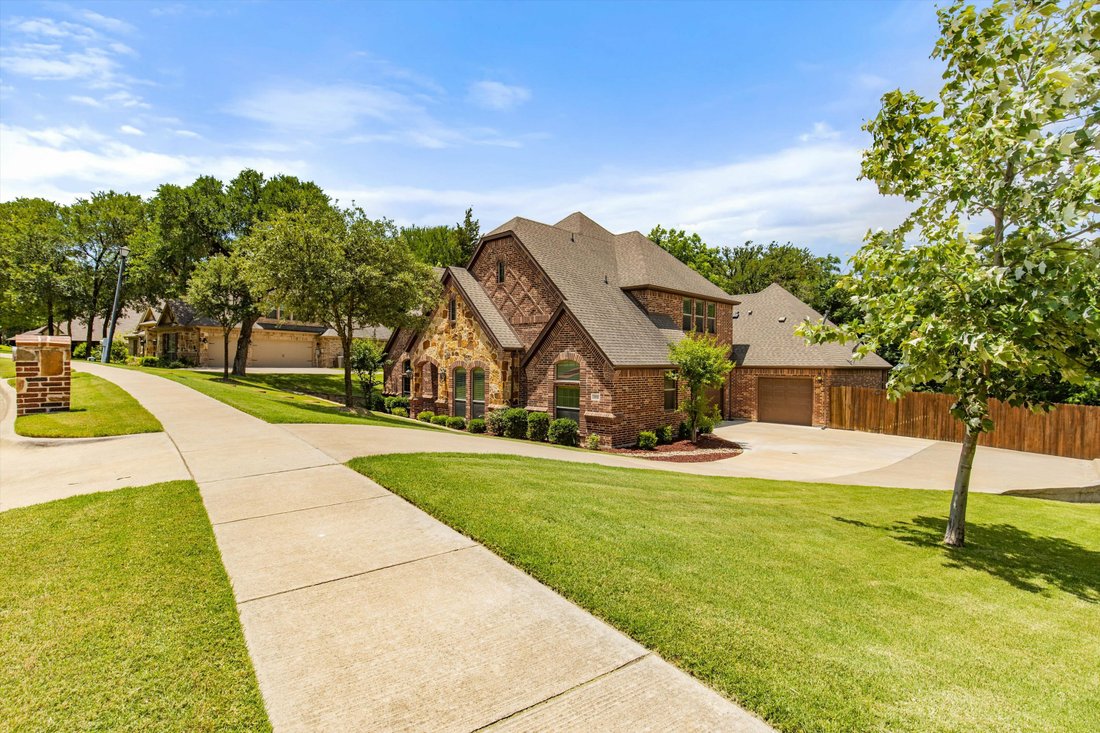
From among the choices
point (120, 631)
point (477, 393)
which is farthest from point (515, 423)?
point (120, 631)

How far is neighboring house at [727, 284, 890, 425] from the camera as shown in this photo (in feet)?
79.6

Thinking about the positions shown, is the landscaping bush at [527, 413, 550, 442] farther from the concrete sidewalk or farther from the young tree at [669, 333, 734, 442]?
the concrete sidewalk

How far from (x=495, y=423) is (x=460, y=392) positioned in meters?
3.35

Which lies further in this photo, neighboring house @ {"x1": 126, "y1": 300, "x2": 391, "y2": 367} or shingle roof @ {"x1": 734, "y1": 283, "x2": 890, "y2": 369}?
neighboring house @ {"x1": 126, "y1": 300, "x2": 391, "y2": 367}

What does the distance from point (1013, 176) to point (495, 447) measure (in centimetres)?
1085

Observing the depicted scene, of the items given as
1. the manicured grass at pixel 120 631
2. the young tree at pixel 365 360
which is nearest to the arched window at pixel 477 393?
the young tree at pixel 365 360

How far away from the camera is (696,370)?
19.5 metres

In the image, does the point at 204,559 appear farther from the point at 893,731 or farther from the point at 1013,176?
the point at 1013,176

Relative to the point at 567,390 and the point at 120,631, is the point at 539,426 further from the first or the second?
the point at 120,631

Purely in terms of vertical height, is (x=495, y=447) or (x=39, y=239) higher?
(x=39, y=239)

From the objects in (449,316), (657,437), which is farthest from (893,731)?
(449,316)

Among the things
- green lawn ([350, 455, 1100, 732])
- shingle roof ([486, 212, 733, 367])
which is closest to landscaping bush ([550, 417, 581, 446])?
shingle roof ([486, 212, 733, 367])

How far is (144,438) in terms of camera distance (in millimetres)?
10078

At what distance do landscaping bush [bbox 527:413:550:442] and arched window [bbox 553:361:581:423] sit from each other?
0.64m
